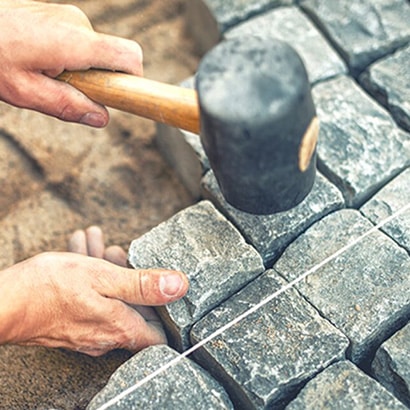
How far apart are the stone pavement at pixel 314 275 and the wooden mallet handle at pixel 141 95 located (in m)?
0.43

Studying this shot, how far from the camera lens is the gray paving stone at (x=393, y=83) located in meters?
2.70

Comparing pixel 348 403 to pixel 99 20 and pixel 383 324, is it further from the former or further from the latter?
pixel 99 20

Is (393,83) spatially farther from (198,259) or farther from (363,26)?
(198,259)

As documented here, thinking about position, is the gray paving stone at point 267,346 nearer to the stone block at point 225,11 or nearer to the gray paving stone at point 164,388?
the gray paving stone at point 164,388

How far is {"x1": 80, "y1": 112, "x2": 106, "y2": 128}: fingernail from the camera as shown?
92.1 inches

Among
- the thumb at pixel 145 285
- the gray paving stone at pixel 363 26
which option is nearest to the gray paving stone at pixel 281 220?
the thumb at pixel 145 285

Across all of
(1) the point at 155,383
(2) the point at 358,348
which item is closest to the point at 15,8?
(1) the point at 155,383

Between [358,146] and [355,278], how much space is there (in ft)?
1.71

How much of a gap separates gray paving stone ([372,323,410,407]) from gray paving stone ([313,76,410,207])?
55cm

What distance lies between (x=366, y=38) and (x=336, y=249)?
0.99 metres

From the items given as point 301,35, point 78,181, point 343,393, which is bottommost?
point 78,181

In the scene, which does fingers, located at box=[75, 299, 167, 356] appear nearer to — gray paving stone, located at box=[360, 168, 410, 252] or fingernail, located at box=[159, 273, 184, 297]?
fingernail, located at box=[159, 273, 184, 297]

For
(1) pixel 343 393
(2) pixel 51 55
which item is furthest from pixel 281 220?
(2) pixel 51 55

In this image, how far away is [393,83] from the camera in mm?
2748
